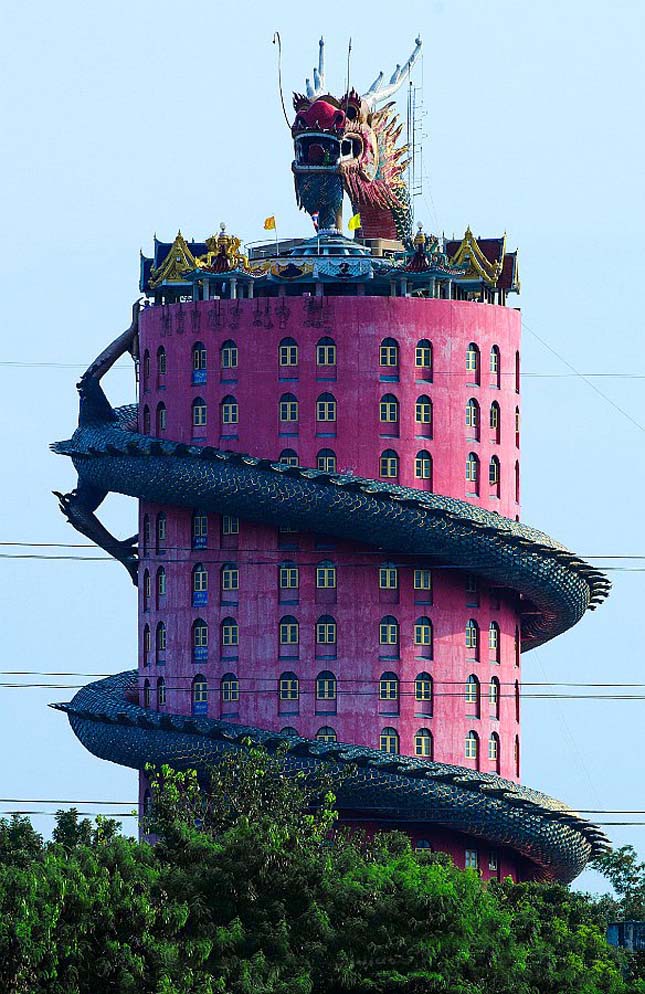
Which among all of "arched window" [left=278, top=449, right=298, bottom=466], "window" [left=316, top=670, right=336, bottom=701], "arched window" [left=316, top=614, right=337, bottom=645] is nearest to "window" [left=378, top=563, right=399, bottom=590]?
"arched window" [left=316, top=614, right=337, bottom=645]

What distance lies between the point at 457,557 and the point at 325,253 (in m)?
12.4

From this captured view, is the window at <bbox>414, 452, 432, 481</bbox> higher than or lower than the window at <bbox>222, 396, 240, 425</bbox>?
lower

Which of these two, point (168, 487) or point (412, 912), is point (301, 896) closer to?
point (412, 912)

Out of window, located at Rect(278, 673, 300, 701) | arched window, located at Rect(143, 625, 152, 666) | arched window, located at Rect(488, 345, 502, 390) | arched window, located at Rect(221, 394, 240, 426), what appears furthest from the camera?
arched window, located at Rect(143, 625, 152, 666)

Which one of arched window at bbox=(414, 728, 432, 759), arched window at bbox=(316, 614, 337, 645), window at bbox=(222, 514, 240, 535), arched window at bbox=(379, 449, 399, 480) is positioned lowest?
arched window at bbox=(414, 728, 432, 759)

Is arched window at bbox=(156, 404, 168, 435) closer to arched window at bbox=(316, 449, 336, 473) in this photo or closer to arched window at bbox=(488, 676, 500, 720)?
arched window at bbox=(316, 449, 336, 473)

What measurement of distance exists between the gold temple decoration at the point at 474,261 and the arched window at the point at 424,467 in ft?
22.2

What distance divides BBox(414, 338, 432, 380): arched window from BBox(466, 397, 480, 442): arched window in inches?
81.0

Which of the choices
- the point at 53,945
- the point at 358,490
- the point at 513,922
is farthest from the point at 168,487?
the point at 53,945

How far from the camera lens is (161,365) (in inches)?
6206

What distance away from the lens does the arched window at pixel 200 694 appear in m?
155

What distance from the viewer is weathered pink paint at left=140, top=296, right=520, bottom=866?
15375 centimetres

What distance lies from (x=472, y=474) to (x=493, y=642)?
6.06 meters

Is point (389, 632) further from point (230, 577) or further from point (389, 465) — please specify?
point (230, 577)
